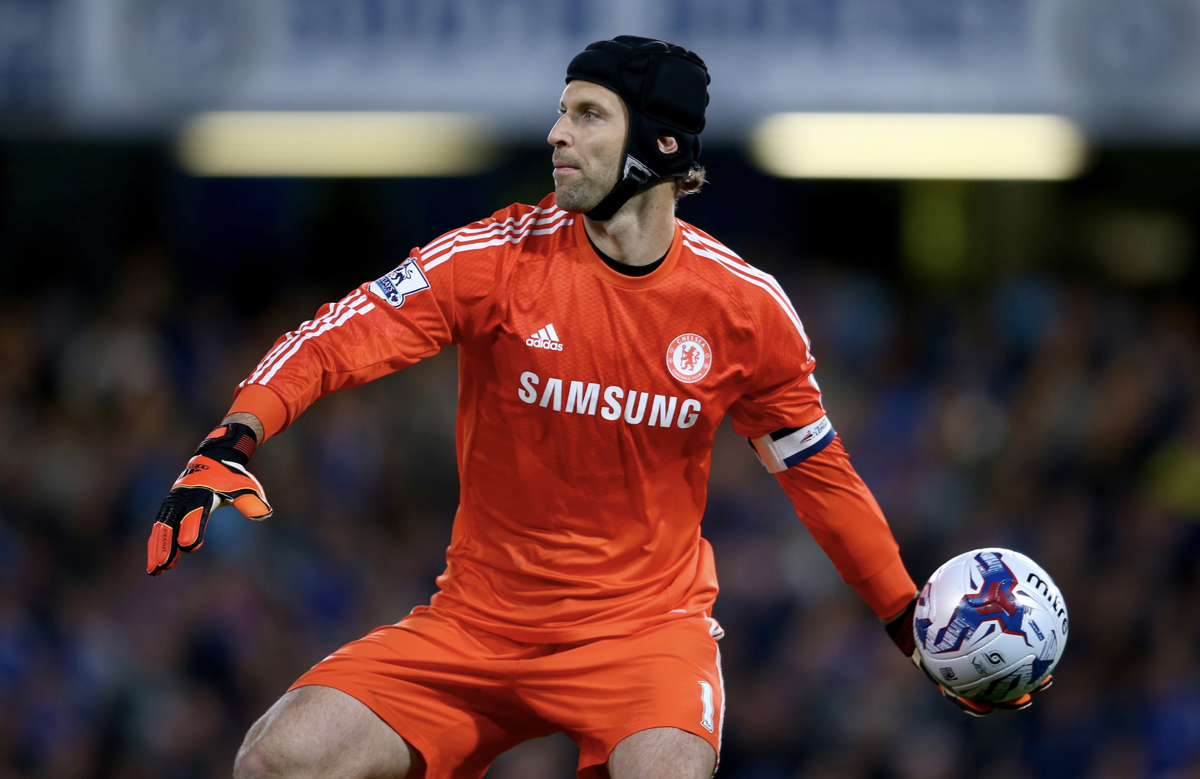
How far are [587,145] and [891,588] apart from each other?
1825 millimetres

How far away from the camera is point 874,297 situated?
11.2m

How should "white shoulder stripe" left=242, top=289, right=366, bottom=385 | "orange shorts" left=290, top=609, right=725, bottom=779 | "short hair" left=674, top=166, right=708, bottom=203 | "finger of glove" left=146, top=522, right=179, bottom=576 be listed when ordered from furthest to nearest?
"short hair" left=674, top=166, right=708, bottom=203 → "orange shorts" left=290, top=609, right=725, bottom=779 → "white shoulder stripe" left=242, top=289, right=366, bottom=385 → "finger of glove" left=146, top=522, right=179, bottom=576

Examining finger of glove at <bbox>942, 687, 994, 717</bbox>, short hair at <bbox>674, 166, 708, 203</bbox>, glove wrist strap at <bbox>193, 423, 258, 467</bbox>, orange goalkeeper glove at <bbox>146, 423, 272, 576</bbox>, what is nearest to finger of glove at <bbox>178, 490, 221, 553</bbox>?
orange goalkeeper glove at <bbox>146, 423, 272, 576</bbox>

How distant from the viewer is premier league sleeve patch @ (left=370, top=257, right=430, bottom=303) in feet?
13.9

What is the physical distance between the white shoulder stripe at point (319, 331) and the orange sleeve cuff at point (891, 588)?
1.96 metres

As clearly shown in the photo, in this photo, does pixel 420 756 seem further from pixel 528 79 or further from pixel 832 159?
pixel 832 159

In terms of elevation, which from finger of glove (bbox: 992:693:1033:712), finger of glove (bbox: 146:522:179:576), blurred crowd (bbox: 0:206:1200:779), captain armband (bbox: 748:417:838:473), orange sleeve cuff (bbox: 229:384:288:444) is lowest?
blurred crowd (bbox: 0:206:1200:779)

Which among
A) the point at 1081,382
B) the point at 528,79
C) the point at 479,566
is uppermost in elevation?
the point at 528,79

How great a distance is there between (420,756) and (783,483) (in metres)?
1.53

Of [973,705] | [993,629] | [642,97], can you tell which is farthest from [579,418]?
[973,705]

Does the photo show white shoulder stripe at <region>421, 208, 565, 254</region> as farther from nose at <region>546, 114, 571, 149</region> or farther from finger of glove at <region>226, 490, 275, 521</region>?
finger of glove at <region>226, 490, 275, 521</region>

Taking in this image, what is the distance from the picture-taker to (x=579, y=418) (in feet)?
14.2

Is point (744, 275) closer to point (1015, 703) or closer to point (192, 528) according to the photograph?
point (1015, 703)

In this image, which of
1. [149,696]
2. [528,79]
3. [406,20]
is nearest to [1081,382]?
[528,79]
